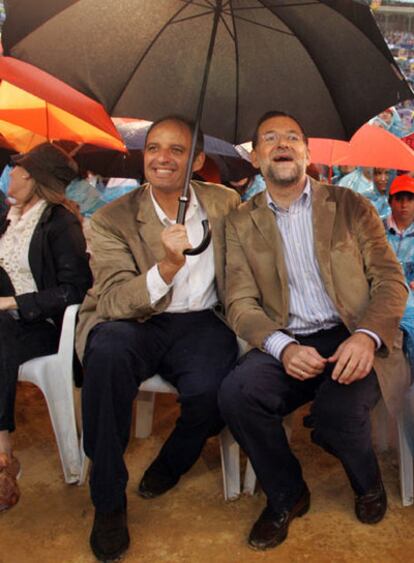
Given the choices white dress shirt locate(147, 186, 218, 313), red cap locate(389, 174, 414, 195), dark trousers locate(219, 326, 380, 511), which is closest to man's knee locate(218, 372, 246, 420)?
dark trousers locate(219, 326, 380, 511)

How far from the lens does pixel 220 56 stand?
2887 mm

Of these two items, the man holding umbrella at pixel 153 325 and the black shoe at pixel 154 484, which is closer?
the man holding umbrella at pixel 153 325

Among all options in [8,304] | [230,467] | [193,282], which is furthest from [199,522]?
[8,304]

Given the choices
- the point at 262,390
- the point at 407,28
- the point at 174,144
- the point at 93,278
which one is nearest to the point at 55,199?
the point at 93,278

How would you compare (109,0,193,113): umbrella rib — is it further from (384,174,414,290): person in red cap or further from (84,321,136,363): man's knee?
(384,174,414,290): person in red cap

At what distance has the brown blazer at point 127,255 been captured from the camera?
104 inches

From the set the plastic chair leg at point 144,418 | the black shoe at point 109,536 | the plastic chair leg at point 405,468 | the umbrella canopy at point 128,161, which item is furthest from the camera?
the umbrella canopy at point 128,161

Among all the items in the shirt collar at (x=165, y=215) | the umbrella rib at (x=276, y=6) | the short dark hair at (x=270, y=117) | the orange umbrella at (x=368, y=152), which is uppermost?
Answer: the umbrella rib at (x=276, y=6)

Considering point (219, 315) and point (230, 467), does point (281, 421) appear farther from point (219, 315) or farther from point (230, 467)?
point (219, 315)

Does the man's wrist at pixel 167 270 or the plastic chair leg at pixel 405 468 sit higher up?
the man's wrist at pixel 167 270

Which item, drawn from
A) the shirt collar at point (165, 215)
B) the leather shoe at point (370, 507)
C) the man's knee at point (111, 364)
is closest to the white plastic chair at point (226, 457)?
the man's knee at point (111, 364)

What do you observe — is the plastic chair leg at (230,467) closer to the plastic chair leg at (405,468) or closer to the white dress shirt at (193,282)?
the white dress shirt at (193,282)

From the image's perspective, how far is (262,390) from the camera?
96.9 inches

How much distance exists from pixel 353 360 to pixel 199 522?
95cm
